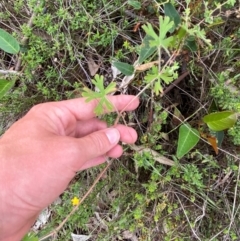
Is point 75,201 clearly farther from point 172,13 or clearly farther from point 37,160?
point 172,13

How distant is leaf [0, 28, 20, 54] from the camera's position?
1708mm

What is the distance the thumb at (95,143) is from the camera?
1.29 meters

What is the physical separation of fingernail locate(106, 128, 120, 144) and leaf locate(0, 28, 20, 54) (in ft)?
1.98

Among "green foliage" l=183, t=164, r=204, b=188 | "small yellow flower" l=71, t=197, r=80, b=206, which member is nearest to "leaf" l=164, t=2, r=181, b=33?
"green foliage" l=183, t=164, r=204, b=188

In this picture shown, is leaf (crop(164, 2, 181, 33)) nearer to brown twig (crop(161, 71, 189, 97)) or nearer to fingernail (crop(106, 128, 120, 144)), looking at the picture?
brown twig (crop(161, 71, 189, 97))

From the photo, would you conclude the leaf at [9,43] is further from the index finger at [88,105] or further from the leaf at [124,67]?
the leaf at [124,67]

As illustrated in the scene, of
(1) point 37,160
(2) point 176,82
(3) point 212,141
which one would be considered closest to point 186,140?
(3) point 212,141

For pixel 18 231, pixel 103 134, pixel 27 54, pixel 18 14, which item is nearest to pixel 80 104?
pixel 103 134

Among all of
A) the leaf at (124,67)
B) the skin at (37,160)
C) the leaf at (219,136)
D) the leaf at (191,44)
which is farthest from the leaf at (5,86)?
the leaf at (219,136)

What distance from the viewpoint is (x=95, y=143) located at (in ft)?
4.39

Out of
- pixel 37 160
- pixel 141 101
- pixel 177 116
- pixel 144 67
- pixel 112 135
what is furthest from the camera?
pixel 141 101

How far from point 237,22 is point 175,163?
0.66 m

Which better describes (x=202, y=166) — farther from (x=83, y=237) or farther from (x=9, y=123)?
(x=9, y=123)

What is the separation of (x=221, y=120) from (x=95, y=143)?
0.50 m
